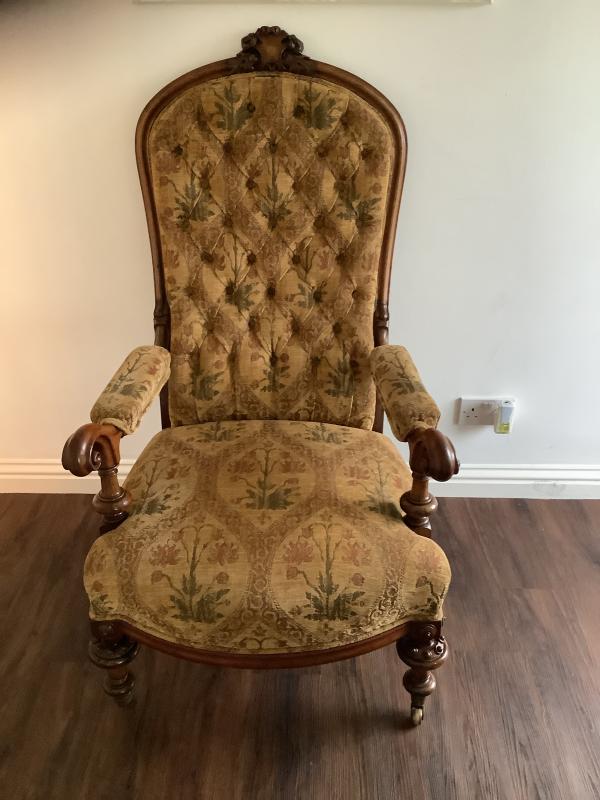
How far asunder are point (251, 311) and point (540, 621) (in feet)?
3.20

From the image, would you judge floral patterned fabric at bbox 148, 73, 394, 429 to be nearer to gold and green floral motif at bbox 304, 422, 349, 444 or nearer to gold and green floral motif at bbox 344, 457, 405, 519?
gold and green floral motif at bbox 304, 422, 349, 444

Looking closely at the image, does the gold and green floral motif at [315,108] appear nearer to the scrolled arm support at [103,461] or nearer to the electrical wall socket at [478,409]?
the scrolled arm support at [103,461]

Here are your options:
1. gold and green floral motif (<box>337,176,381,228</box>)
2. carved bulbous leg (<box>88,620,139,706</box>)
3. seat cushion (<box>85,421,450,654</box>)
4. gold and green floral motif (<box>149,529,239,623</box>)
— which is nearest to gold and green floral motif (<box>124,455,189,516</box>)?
seat cushion (<box>85,421,450,654</box>)

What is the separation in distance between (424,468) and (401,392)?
0.19 m

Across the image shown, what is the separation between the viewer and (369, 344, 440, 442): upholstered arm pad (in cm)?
110

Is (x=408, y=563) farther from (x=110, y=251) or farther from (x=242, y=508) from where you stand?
(x=110, y=251)

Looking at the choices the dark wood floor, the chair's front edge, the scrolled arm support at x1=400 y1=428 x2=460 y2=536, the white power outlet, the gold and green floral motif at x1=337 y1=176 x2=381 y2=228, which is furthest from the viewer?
the white power outlet

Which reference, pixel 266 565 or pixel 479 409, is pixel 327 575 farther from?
pixel 479 409

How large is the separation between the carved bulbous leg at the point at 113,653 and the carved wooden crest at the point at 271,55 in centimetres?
108

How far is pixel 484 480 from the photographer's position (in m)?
1.88

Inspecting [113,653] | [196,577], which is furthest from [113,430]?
[113,653]

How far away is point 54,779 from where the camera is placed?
1.21 meters

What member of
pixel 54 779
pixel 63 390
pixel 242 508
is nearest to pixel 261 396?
pixel 242 508

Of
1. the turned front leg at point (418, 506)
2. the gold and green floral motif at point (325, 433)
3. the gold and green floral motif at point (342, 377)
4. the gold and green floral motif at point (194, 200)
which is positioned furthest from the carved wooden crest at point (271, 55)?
the turned front leg at point (418, 506)
